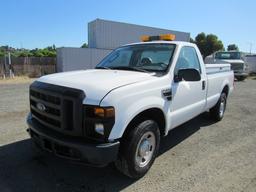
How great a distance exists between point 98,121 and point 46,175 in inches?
53.1

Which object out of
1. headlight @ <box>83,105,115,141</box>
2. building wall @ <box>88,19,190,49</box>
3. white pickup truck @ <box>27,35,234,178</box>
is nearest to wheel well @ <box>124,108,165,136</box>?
white pickup truck @ <box>27,35,234,178</box>

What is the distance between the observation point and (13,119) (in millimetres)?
6457

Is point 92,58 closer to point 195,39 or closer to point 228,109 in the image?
point 228,109

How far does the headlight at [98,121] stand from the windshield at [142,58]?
132 centimetres

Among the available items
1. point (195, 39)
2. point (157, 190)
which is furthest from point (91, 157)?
point (195, 39)

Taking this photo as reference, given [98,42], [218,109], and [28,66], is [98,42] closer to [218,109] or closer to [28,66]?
[28,66]

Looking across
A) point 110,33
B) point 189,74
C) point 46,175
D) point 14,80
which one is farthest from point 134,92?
point 110,33

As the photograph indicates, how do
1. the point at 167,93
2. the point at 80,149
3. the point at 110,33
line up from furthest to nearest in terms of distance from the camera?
the point at 110,33
the point at 167,93
the point at 80,149

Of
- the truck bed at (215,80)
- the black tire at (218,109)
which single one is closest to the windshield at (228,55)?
the truck bed at (215,80)

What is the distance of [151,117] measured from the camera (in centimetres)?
382

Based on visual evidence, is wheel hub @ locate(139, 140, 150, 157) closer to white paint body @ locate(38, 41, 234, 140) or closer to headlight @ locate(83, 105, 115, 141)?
white paint body @ locate(38, 41, 234, 140)

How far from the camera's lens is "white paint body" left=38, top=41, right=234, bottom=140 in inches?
120

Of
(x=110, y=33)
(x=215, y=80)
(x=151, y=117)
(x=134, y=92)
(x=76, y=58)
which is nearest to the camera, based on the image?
(x=134, y=92)

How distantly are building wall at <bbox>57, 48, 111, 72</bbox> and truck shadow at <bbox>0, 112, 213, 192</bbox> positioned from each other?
1698 centimetres
